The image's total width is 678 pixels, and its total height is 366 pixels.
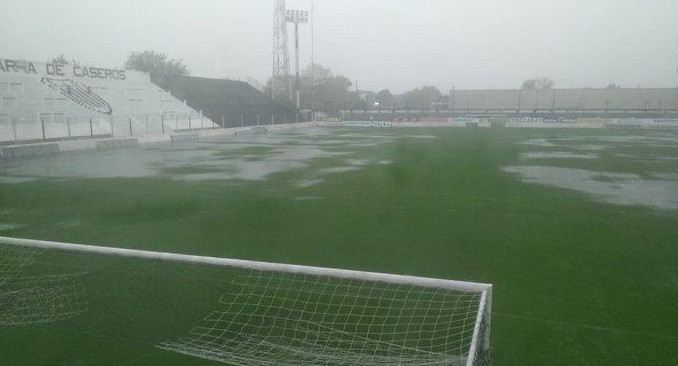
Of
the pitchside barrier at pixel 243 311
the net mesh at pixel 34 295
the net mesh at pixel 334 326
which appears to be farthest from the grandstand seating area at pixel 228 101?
the net mesh at pixel 334 326

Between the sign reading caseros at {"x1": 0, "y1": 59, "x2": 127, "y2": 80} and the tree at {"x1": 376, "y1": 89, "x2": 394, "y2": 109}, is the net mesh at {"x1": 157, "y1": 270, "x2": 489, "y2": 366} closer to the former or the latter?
the sign reading caseros at {"x1": 0, "y1": 59, "x2": 127, "y2": 80}

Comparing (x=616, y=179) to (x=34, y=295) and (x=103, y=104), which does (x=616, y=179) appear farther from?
(x=103, y=104)

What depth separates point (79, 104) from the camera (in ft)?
112

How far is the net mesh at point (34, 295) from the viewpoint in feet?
17.9

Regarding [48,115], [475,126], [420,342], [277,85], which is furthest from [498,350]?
[277,85]

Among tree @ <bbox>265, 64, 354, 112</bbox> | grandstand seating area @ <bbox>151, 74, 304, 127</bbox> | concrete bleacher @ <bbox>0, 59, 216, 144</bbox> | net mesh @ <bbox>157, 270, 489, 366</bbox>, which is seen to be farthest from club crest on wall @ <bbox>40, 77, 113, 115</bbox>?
net mesh @ <bbox>157, 270, 489, 366</bbox>

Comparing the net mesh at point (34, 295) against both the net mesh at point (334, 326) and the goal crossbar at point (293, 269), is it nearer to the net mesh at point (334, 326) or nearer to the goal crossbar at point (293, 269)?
the goal crossbar at point (293, 269)

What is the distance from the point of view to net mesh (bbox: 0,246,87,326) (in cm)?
544

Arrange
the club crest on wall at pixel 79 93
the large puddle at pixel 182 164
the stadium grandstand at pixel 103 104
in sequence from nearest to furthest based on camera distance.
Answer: the large puddle at pixel 182 164 → the stadium grandstand at pixel 103 104 → the club crest on wall at pixel 79 93

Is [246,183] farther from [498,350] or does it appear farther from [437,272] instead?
[498,350]

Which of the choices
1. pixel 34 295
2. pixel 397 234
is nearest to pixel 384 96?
pixel 397 234

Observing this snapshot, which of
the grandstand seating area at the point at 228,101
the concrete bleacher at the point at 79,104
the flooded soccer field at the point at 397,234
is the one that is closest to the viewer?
the flooded soccer field at the point at 397,234

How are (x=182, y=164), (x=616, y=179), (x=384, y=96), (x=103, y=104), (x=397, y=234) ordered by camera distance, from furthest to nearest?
(x=384, y=96) → (x=103, y=104) → (x=182, y=164) → (x=616, y=179) → (x=397, y=234)

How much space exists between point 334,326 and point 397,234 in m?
3.93
